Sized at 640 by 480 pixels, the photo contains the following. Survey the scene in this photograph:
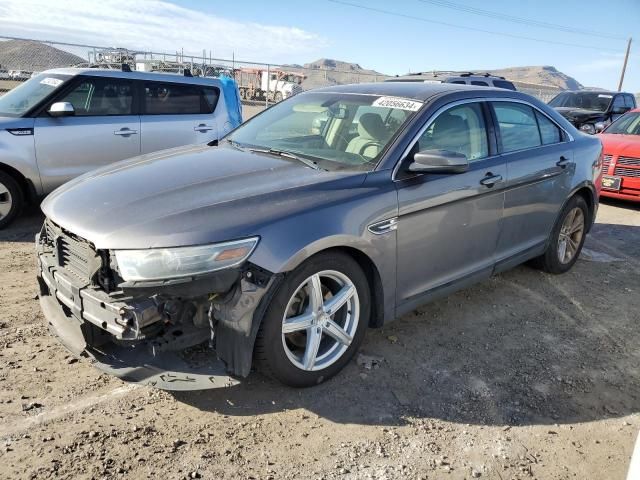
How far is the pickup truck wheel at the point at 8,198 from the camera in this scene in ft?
18.9

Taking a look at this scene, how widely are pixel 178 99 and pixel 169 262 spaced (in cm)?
512

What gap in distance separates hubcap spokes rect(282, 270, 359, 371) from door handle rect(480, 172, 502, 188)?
142cm

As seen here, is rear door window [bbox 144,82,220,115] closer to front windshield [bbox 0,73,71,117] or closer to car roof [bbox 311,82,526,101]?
front windshield [bbox 0,73,71,117]

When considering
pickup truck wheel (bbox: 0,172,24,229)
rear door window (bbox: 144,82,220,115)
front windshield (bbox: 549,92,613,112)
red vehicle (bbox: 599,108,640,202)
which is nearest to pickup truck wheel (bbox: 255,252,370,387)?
pickup truck wheel (bbox: 0,172,24,229)

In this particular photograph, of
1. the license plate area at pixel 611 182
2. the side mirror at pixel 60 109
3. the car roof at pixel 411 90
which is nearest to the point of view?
the car roof at pixel 411 90

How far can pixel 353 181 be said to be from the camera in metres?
3.11

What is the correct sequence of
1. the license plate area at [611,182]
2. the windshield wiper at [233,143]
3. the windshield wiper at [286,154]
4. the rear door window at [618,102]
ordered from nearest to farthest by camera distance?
the windshield wiper at [286,154]
the windshield wiper at [233,143]
the license plate area at [611,182]
the rear door window at [618,102]

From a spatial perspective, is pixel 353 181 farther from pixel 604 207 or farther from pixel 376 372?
pixel 604 207

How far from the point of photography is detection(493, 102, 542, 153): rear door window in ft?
13.6

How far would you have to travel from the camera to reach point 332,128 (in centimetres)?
382

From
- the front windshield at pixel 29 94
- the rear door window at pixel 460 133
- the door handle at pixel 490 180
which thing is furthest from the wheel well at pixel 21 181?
the door handle at pixel 490 180

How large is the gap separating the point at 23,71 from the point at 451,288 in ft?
71.0

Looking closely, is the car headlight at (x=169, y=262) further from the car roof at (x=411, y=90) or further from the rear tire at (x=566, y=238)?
the rear tire at (x=566, y=238)

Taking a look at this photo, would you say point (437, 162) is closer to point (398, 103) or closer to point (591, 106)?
point (398, 103)
